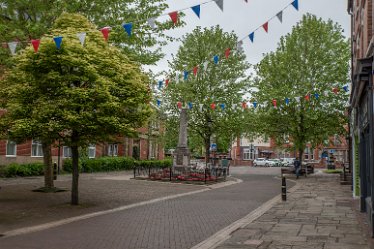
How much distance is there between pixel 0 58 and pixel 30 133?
5421mm

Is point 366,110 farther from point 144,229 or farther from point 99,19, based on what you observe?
point 99,19

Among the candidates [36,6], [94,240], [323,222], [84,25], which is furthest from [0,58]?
[323,222]

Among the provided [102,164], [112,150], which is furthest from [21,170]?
[112,150]

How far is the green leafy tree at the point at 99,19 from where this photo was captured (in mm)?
17388

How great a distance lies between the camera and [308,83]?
34.6 metres

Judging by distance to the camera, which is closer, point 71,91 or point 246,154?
point 71,91

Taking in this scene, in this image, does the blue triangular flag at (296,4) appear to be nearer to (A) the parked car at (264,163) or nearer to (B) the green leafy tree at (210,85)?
(B) the green leafy tree at (210,85)

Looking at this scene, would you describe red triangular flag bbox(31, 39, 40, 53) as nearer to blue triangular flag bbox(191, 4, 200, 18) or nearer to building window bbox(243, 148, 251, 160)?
blue triangular flag bbox(191, 4, 200, 18)

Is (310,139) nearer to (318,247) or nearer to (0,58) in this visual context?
(0,58)

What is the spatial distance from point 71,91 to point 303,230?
7700 millimetres

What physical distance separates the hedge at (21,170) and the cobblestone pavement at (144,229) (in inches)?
592

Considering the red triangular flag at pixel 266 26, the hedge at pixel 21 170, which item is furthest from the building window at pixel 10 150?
the red triangular flag at pixel 266 26

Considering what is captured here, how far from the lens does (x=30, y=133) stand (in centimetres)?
1334

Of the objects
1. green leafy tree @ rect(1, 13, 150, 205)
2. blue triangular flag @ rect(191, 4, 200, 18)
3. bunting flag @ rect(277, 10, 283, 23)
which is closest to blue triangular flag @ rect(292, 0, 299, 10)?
bunting flag @ rect(277, 10, 283, 23)
